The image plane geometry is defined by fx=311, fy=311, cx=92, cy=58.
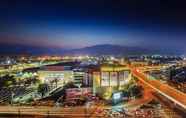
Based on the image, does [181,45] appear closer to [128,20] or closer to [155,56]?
[155,56]

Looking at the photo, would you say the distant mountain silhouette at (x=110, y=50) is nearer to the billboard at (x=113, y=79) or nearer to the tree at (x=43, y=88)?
the billboard at (x=113, y=79)

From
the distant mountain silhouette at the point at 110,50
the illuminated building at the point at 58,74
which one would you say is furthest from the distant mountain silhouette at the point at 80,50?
the illuminated building at the point at 58,74

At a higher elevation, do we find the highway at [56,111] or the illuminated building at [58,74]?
the illuminated building at [58,74]

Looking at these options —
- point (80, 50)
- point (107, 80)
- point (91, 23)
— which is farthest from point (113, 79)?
point (91, 23)

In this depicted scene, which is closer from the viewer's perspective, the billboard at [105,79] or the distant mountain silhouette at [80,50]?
the billboard at [105,79]

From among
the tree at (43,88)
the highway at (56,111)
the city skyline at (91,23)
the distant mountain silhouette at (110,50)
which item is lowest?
the highway at (56,111)

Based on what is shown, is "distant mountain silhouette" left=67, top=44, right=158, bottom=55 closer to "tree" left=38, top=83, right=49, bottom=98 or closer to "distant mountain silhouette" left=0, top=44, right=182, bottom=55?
"distant mountain silhouette" left=0, top=44, right=182, bottom=55

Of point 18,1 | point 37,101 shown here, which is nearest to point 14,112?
point 37,101

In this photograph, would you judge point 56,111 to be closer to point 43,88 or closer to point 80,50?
point 43,88
